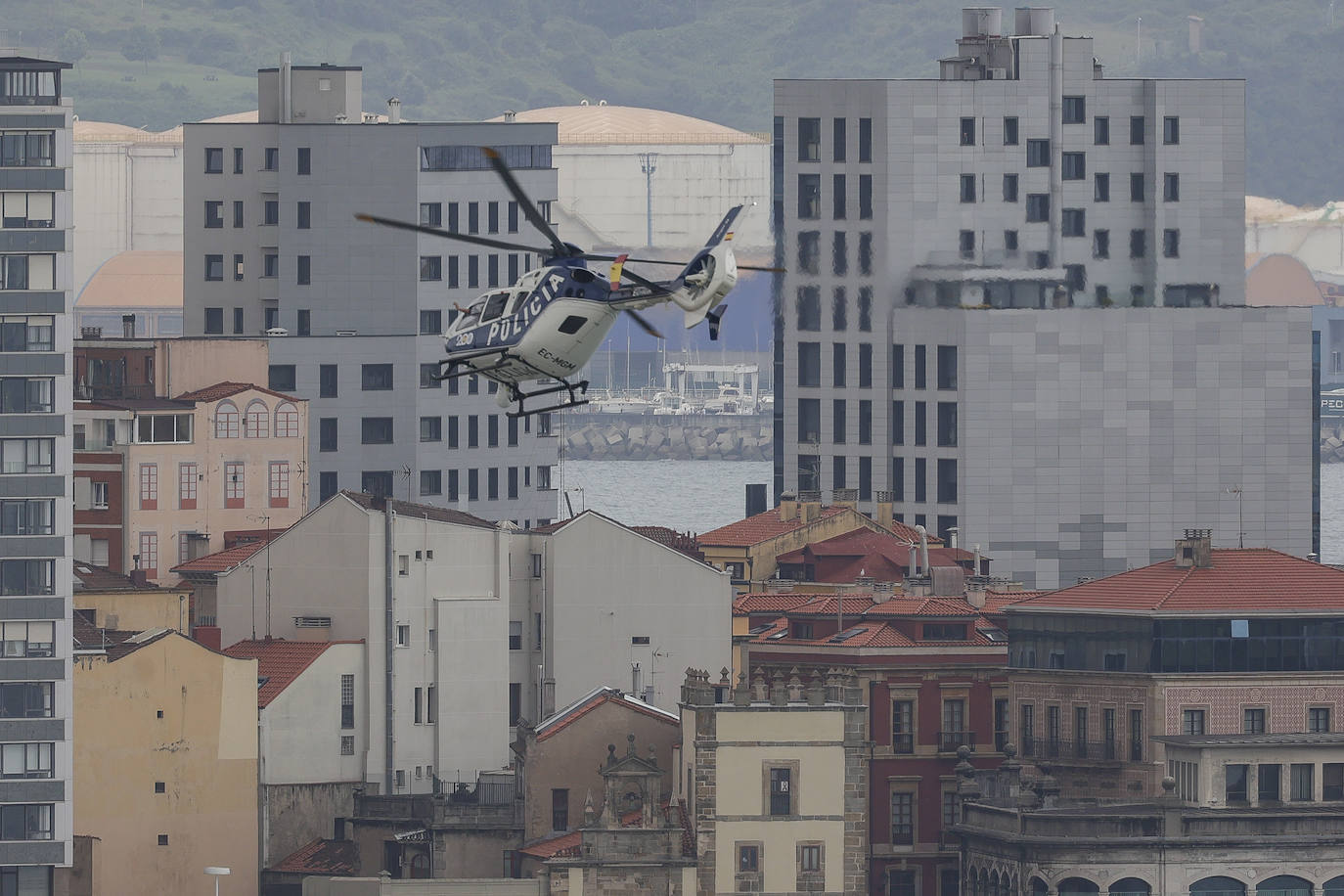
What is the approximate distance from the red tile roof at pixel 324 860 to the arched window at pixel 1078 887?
82.7 ft

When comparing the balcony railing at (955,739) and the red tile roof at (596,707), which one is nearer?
the red tile roof at (596,707)

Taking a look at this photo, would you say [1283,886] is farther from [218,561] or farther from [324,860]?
[218,561]

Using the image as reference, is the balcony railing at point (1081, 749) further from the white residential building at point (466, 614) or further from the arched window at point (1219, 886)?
the white residential building at point (466, 614)

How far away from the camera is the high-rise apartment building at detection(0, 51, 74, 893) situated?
161 metres

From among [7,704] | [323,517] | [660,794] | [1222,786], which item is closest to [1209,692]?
[1222,786]

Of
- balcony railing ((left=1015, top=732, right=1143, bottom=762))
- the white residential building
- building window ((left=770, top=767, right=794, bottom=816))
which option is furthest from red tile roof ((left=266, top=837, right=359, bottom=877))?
balcony railing ((left=1015, top=732, right=1143, bottom=762))

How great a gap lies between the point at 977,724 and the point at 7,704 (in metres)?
36.9

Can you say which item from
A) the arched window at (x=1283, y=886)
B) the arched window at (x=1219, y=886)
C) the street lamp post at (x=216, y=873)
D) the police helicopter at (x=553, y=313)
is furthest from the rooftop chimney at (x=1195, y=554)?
the police helicopter at (x=553, y=313)

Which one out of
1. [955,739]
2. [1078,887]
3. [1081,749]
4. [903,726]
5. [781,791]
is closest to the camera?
[781,791]

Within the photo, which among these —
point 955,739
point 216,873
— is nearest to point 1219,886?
point 955,739

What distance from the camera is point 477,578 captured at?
16662 centimetres

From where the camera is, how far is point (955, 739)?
162000 millimetres

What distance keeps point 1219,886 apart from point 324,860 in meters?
32.1

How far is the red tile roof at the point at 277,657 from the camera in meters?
160
